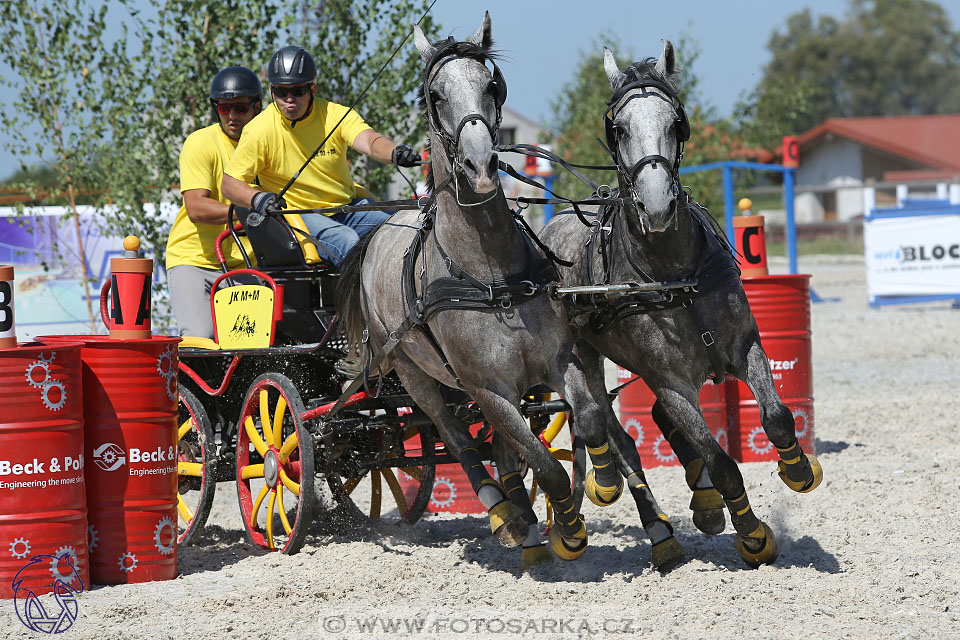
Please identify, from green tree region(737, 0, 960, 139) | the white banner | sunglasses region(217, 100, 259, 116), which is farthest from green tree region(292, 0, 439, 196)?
green tree region(737, 0, 960, 139)

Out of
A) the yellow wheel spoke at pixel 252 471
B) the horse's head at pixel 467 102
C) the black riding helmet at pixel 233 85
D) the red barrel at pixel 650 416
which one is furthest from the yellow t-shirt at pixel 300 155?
the red barrel at pixel 650 416

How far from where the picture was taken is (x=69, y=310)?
1092 centimetres

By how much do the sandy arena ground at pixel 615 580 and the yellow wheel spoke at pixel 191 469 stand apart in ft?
1.36

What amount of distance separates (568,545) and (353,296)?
1.77 metres

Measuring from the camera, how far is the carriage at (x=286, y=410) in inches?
229

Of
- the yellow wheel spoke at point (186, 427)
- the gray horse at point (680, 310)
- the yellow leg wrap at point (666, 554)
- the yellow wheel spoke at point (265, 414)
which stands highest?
the gray horse at point (680, 310)

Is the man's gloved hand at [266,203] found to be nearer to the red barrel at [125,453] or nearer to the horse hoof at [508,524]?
the red barrel at [125,453]

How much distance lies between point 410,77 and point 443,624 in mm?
5842

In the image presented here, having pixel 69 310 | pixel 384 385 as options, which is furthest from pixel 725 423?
pixel 69 310

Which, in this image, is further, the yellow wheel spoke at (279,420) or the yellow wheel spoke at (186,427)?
the yellow wheel spoke at (186,427)

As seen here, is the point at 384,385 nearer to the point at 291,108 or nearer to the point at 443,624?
the point at 291,108

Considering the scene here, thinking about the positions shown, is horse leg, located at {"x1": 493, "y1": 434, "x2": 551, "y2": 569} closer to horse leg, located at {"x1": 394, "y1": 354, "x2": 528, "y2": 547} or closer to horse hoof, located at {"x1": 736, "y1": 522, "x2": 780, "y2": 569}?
horse leg, located at {"x1": 394, "y1": 354, "x2": 528, "y2": 547}

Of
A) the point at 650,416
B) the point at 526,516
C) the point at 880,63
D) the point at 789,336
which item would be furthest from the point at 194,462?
the point at 880,63

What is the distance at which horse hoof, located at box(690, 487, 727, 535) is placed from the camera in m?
5.05
